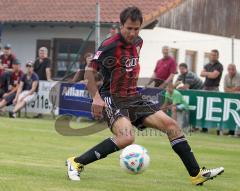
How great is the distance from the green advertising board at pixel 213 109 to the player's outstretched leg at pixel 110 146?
35.6ft

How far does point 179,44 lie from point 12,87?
1046cm

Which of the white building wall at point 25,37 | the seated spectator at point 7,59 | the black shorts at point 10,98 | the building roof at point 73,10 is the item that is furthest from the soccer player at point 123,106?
the white building wall at point 25,37

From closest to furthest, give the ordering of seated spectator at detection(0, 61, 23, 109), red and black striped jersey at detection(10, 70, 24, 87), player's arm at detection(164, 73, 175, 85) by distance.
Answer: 1. player's arm at detection(164, 73, 175, 85)
2. seated spectator at detection(0, 61, 23, 109)
3. red and black striped jersey at detection(10, 70, 24, 87)

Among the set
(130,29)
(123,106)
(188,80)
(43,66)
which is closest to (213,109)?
(188,80)

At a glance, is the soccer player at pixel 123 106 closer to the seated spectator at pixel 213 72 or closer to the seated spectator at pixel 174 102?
the seated spectator at pixel 213 72

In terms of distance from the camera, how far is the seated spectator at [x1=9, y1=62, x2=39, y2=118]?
23.8 meters

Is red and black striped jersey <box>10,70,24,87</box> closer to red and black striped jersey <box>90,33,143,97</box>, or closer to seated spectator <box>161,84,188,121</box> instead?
seated spectator <box>161,84,188,121</box>

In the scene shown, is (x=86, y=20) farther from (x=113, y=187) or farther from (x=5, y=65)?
(x=113, y=187)

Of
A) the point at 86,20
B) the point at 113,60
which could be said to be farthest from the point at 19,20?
the point at 113,60

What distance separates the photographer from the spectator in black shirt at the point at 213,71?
20.7 meters

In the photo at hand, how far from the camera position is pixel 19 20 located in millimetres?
32938

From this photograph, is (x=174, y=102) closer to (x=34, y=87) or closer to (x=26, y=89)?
(x=34, y=87)

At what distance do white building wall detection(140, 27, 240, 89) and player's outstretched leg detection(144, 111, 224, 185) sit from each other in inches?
822

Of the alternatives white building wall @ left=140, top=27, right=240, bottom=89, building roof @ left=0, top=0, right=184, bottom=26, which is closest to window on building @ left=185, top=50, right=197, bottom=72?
white building wall @ left=140, top=27, right=240, bottom=89
